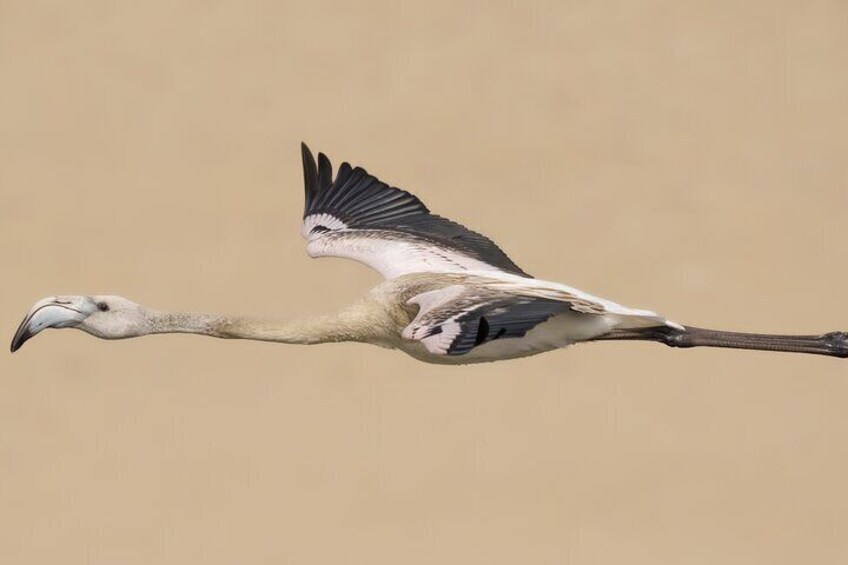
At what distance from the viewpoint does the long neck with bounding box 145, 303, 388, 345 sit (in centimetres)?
1428

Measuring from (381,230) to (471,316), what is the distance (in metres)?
3.30

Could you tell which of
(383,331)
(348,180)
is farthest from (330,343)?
(348,180)

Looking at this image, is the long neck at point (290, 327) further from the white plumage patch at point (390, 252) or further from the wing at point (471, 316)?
the white plumage patch at point (390, 252)

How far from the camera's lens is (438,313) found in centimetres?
1312

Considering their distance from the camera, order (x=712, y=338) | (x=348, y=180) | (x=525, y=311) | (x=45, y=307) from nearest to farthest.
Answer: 1. (x=525, y=311)
2. (x=45, y=307)
3. (x=712, y=338)
4. (x=348, y=180)

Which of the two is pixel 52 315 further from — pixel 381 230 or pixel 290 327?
pixel 381 230

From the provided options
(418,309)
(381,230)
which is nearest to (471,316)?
Result: (418,309)

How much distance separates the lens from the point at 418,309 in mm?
14156

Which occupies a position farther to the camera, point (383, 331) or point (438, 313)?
point (383, 331)

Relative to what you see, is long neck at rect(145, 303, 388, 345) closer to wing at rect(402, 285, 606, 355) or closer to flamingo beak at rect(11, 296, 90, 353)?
flamingo beak at rect(11, 296, 90, 353)

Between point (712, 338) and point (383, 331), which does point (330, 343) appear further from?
point (712, 338)

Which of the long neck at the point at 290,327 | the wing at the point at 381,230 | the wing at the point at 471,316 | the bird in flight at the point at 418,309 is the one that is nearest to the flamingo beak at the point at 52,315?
the bird in flight at the point at 418,309

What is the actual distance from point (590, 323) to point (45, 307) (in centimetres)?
346

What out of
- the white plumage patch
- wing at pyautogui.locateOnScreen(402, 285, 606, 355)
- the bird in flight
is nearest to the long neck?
the bird in flight
